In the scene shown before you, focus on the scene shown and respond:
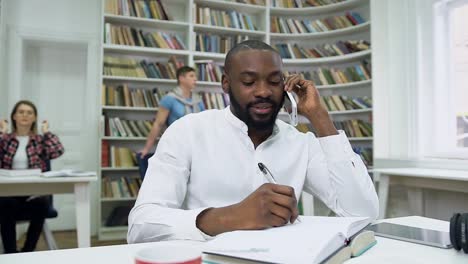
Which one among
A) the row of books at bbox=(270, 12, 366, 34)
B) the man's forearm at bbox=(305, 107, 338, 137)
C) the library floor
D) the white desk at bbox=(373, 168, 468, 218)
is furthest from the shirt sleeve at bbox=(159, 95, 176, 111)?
the man's forearm at bbox=(305, 107, 338, 137)

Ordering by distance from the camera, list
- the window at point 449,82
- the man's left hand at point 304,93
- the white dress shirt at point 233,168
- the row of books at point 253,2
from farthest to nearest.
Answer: the row of books at point 253,2
the window at point 449,82
the man's left hand at point 304,93
the white dress shirt at point 233,168

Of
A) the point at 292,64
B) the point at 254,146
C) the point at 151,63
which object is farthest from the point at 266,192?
the point at 292,64

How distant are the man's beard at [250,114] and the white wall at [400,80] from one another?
90.5 inches

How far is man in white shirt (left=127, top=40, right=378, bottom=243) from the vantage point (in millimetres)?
1109

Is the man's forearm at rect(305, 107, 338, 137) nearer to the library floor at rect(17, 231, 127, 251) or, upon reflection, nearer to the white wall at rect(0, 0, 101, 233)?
the library floor at rect(17, 231, 127, 251)

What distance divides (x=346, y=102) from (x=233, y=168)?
334 cm

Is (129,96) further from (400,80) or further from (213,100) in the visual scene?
(400,80)

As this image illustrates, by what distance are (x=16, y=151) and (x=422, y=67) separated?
3428 mm

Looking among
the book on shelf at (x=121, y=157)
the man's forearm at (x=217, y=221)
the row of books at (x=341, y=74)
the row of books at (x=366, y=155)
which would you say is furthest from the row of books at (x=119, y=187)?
the man's forearm at (x=217, y=221)

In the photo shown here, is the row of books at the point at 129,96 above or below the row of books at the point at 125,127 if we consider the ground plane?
above

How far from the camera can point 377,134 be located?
3.73 m

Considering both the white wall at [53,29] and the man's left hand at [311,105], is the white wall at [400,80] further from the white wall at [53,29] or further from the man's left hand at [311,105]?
the white wall at [53,29]

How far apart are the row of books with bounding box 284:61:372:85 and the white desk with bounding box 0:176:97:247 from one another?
2.67 metres

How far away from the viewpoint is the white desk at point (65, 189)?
2279 millimetres
